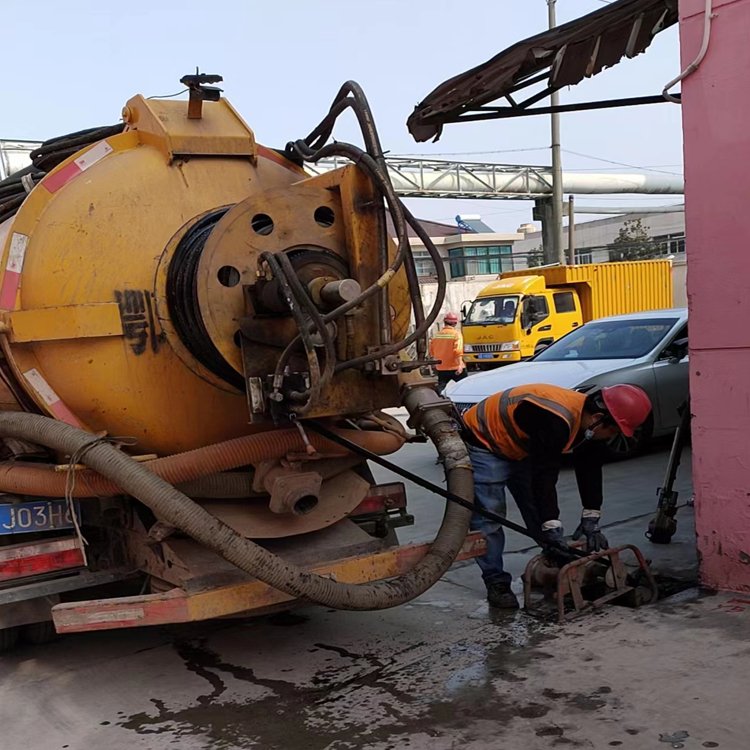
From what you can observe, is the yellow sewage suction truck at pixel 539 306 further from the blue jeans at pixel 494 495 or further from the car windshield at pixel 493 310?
the blue jeans at pixel 494 495

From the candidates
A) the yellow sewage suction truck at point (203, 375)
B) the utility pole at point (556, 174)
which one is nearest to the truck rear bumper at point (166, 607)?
the yellow sewage suction truck at point (203, 375)

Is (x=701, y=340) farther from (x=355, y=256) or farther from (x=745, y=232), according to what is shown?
(x=355, y=256)

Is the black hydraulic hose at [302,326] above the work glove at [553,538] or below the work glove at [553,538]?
above

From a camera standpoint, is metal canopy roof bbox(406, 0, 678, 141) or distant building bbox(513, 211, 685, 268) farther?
distant building bbox(513, 211, 685, 268)

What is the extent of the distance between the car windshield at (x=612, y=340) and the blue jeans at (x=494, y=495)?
4.62 meters

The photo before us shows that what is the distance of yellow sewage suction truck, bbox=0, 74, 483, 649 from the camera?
3748 mm

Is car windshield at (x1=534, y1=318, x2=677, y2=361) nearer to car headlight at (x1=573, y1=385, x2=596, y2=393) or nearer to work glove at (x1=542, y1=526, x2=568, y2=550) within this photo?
car headlight at (x1=573, y1=385, x2=596, y2=393)

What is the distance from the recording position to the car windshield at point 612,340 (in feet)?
30.9

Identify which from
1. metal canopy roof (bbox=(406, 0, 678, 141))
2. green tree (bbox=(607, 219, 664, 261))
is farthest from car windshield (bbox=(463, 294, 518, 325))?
green tree (bbox=(607, 219, 664, 261))

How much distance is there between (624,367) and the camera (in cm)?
892

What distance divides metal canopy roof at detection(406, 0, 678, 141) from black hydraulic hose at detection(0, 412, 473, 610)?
269 cm

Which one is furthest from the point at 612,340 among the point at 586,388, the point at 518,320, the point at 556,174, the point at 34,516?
the point at 556,174

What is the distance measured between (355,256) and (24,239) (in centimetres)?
155

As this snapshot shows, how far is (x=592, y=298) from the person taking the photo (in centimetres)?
1989
